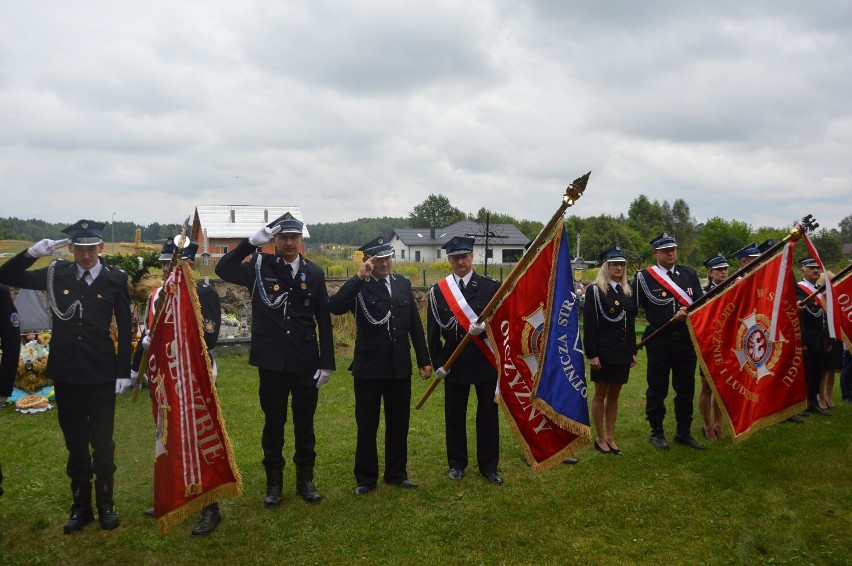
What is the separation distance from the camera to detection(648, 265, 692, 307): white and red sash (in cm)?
634

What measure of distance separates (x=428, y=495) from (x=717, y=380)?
9.49 feet

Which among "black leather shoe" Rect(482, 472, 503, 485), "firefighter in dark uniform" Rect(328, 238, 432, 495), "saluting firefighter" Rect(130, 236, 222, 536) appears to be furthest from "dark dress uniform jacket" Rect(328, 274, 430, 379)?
"black leather shoe" Rect(482, 472, 503, 485)

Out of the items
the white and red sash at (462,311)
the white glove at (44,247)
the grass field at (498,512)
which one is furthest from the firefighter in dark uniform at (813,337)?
the white glove at (44,247)

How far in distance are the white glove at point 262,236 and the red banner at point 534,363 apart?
6.28 ft

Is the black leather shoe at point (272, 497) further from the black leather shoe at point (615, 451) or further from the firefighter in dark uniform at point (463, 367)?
the black leather shoe at point (615, 451)

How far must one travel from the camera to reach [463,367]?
215 inches

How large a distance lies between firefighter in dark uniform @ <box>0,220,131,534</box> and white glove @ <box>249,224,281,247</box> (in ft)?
3.60

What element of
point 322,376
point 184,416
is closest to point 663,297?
point 322,376

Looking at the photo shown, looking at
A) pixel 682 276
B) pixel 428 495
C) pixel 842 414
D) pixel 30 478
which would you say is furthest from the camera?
pixel 842 414

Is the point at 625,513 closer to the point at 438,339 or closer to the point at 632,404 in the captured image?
the point at 438,339

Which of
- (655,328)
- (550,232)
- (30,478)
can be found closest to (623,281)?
(655,328)

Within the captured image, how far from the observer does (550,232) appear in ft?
16.0

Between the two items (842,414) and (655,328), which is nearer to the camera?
(655,328)

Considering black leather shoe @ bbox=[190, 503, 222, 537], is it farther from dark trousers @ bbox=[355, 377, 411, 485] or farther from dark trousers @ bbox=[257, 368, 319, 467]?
dark trousers @ bbox=[355, 377, 411, 485]
